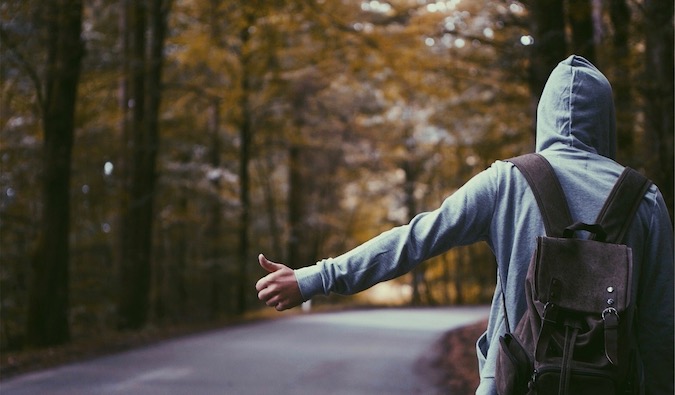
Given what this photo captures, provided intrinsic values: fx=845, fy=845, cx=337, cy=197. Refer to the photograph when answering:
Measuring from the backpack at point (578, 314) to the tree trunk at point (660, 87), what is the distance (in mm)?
6697

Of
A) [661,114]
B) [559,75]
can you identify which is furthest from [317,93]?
[559,75]

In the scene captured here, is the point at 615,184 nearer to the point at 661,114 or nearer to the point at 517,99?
the point at 661,114

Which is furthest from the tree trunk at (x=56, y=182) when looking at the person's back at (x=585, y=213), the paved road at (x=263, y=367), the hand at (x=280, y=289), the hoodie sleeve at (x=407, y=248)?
the person's back at (x=585, y=213)

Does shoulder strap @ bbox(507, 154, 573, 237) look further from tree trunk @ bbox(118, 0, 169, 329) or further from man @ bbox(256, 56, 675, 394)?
tree trunk @ bbox(118, 0, 169, 329)

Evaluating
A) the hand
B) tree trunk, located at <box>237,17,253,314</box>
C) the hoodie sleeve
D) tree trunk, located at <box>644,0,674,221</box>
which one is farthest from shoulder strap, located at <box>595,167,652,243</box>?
tree trunk, located at <box>237,17,253,314</box>

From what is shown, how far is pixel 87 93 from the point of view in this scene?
48.9ft

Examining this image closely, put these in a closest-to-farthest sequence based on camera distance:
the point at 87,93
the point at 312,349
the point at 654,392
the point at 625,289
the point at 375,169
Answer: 1. the point at 625,289
2. the point at 654,392
3. the point at 312,349
4. the point at 87,93
5. the point at 375,169

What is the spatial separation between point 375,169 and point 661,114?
23.4m

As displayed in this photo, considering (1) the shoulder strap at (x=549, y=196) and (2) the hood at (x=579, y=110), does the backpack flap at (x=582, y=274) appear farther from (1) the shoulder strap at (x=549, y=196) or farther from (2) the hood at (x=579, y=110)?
(2) the hood at (x=579, y=110)

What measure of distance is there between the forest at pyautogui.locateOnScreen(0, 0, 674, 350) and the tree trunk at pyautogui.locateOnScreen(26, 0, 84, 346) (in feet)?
0.09

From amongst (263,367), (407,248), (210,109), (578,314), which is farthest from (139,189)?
Answer: (578,314)

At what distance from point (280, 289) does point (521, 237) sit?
78 centimetres

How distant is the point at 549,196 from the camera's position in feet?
8.60

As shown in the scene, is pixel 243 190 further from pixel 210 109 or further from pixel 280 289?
pixel 280 289
